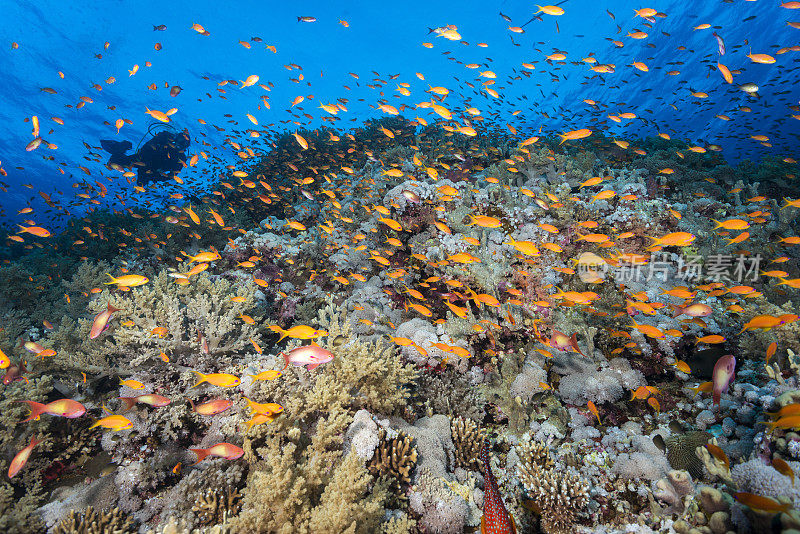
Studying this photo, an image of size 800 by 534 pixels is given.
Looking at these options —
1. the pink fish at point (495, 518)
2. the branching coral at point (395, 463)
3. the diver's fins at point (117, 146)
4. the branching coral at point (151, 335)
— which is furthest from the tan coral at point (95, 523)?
the diver's fins at point (117, 146)

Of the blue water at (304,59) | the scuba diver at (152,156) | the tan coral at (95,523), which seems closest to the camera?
the tan coral at (95,523)

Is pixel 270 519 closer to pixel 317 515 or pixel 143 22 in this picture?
pixel 317 515

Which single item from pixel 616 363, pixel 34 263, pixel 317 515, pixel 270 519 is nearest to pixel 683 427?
pixel 616 363

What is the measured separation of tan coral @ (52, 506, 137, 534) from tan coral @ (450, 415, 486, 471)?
11.6 feet

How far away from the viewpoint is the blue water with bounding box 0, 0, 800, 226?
88.9 ft

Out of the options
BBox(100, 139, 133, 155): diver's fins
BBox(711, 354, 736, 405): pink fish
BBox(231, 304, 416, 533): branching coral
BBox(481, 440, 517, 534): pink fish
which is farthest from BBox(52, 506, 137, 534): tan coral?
BBox(100, 139, 133, 155): diver's fins

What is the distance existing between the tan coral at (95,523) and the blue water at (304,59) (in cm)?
1687

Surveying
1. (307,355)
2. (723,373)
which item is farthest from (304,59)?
(723,373)

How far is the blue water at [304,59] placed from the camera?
88.9 feet

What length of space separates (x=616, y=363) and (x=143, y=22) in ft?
159

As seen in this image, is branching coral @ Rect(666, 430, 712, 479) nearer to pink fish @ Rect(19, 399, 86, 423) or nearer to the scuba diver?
pink fish @ Rect(19, 399, 86, 423)

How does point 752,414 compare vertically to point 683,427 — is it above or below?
above

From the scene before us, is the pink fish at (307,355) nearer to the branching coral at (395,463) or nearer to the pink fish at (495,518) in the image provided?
the branching coral at (395,463)

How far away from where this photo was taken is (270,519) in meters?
2.52
